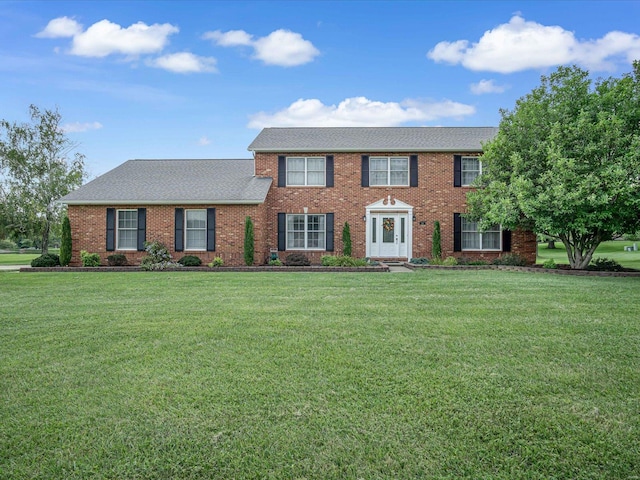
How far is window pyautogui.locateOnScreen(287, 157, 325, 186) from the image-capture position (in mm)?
18656

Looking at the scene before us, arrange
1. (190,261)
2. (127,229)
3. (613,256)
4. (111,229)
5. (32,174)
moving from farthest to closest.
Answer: (32,174)
(613,256)
(127,229)
(111,229)
(190,261)

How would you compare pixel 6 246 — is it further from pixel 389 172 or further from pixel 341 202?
pixel 389 172

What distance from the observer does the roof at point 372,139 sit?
59.8 feet

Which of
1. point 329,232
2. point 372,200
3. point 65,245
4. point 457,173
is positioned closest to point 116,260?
point 65,245

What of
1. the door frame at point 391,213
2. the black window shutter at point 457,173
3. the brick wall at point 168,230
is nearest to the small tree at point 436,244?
the door frame at point 391,213

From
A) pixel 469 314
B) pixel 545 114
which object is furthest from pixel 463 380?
pixel 545 114

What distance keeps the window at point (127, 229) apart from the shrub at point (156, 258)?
99 centimetres

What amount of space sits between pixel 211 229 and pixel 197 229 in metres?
0.66

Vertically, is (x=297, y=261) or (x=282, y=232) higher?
(x=282, y=232)

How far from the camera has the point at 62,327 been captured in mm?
6172

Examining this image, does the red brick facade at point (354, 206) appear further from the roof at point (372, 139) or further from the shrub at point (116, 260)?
the shrub at point (116, 260)

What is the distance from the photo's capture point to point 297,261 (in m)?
16.8

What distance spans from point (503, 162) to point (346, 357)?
13.9 meters

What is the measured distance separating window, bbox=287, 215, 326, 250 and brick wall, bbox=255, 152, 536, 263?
0.35 m
